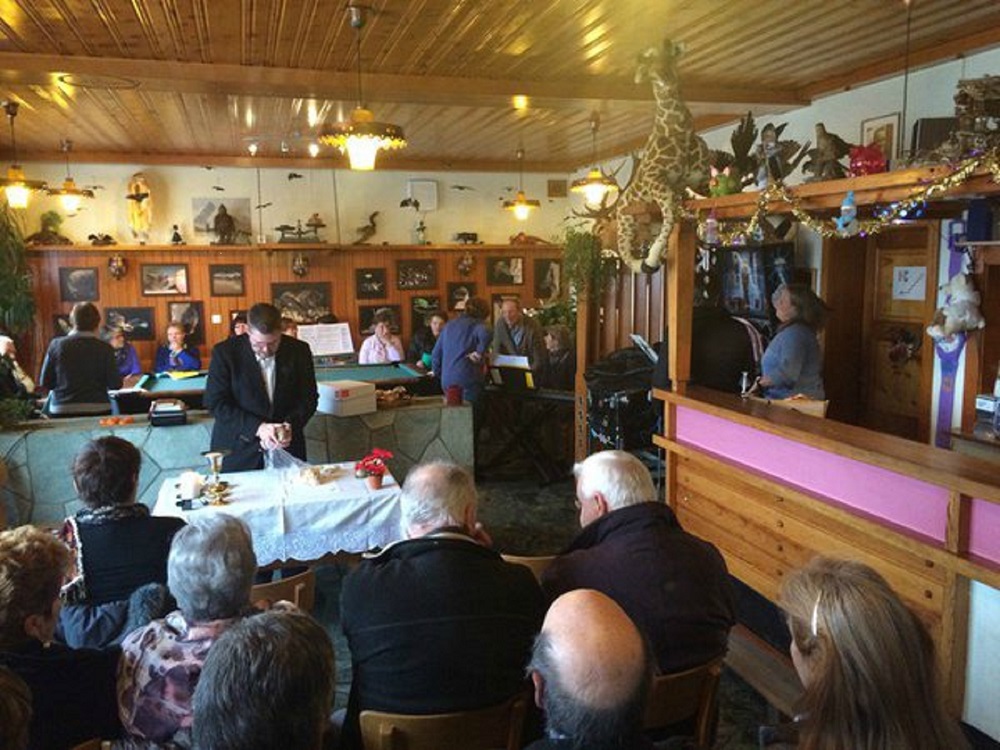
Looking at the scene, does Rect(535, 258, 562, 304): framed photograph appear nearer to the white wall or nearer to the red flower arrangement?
the white wall

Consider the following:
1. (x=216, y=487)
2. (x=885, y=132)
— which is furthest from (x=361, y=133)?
(x=885, y=132)

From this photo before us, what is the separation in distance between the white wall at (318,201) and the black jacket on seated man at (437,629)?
952 cm

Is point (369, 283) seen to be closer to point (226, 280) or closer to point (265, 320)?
point (226, 280)

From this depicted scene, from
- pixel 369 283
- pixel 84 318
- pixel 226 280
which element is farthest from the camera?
pixel 369 283

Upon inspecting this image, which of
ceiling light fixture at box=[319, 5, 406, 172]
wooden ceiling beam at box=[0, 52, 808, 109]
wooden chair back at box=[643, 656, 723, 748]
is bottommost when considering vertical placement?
wooden chair back at box=[643, 656, 723, 748]

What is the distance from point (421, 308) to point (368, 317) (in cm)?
75

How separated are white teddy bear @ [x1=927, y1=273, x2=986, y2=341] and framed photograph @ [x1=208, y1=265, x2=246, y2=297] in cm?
837

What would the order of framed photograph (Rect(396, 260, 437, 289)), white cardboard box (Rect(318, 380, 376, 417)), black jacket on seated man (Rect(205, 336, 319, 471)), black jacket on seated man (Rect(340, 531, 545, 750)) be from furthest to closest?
framed photograph (Rect(396, 260, 437, 289))
white cardboard box (Rect(318, 380, 376, 417))
black jacket on seated man (Rect(205, 336, 319, 471))
black jacket on seated man (Rect(340, 531, 545, 750))

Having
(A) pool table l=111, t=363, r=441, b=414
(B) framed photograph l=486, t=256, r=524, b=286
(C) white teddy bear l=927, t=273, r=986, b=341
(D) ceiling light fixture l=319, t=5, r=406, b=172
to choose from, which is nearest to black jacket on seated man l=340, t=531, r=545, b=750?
(D) ceiling light fixture l=319, t=5, r=406, b=172

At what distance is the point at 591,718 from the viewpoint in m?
1.49

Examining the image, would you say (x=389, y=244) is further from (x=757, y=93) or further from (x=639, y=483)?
(x=639, y=483)

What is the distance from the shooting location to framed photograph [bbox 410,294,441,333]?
37.5 ft

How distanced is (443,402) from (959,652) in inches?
142

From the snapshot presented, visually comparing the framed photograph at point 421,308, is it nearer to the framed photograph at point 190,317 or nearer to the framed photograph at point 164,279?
the framed photograph at point 190,317
